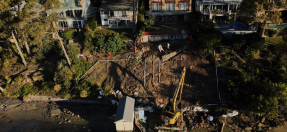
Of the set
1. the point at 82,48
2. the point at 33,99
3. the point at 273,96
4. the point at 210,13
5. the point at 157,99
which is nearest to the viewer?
the point at 273,96

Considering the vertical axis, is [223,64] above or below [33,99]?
above

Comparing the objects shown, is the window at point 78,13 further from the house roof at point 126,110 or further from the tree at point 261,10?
the tree at point 261,10

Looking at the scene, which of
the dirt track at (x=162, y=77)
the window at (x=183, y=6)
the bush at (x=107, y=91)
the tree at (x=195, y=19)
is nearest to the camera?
the dirt track at (x=162, y=77)

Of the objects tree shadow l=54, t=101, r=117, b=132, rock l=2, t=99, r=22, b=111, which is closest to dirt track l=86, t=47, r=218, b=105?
tree shadow l=54, t=101, r=117, b=132

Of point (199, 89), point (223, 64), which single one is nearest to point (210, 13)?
point (223, 64)

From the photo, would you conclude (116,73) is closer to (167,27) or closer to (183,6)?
(167,27)

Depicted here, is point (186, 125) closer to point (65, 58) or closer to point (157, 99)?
point (157, 99)

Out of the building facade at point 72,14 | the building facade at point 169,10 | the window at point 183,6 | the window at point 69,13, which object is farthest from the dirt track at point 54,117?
the window at point 183,6

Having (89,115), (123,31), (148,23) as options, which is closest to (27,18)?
(123,31)

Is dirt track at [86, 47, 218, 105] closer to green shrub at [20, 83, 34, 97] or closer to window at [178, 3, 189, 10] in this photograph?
green shrub at [20, 83, 34, 97]
